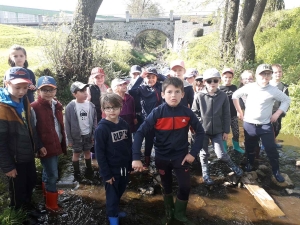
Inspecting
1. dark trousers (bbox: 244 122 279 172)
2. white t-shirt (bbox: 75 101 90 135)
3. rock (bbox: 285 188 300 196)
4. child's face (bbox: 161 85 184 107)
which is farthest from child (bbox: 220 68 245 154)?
white t-shirt (bbox: 75 101 90 135)

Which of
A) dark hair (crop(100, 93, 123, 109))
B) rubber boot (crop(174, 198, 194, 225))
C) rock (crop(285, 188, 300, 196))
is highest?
dark hair (crop(100, 93, 123, 109))

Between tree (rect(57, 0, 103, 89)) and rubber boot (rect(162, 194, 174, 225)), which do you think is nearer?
rubber boot (rect(162, 194, 174, 225))

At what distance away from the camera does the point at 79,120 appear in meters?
4.36

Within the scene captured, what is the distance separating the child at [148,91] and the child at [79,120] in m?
0.94

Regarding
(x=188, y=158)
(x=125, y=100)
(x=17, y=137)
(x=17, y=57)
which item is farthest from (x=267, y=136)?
(x=17, y=57)

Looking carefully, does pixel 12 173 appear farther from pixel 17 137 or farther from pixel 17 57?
pixel 17 57

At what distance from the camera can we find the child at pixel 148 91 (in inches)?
181

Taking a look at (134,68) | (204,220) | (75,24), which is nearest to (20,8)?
(75,24)

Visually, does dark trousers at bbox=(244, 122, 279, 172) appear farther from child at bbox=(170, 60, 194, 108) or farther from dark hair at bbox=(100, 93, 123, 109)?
dark hair at bbox=(100, 93, 123, 109)

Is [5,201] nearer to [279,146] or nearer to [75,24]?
[279,146]

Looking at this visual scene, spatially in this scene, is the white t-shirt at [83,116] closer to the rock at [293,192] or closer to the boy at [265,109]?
the boy at [265,109]

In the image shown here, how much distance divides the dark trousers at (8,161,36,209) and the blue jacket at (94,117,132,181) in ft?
3.02

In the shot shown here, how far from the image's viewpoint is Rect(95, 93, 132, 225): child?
2.95 metres

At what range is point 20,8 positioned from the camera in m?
53.0
